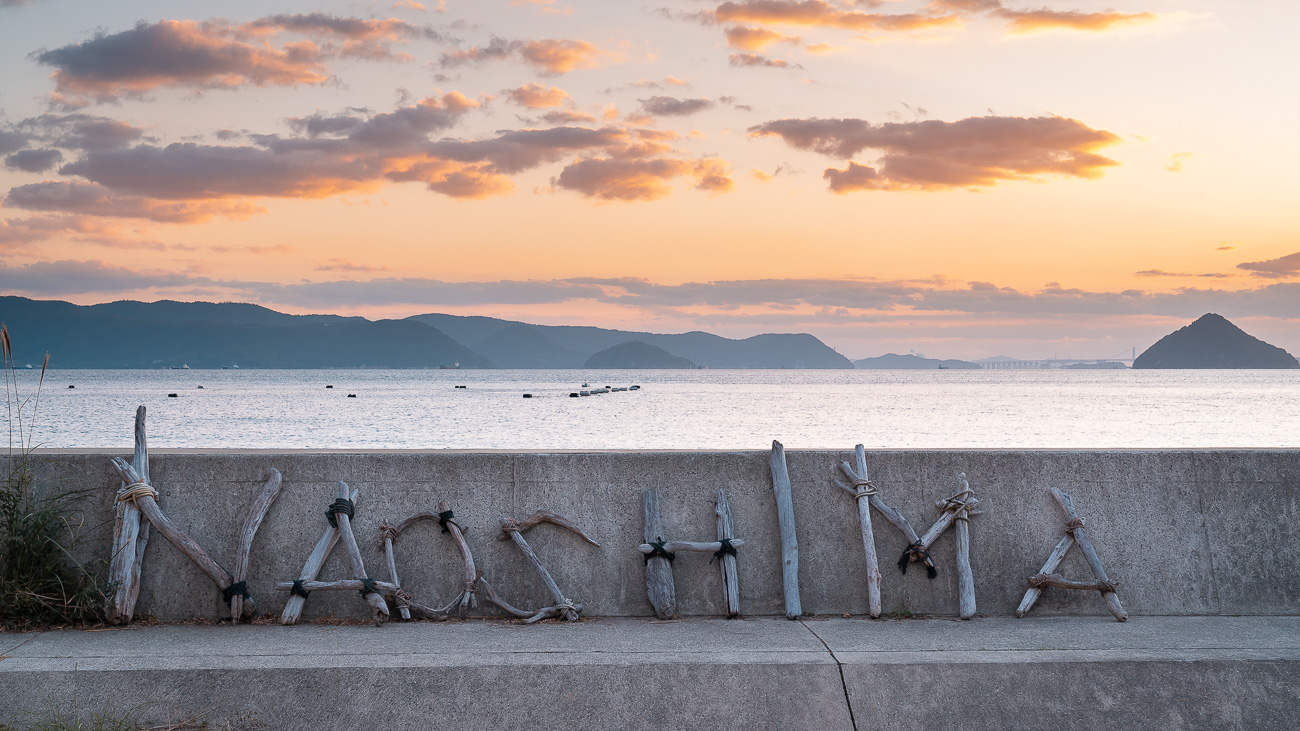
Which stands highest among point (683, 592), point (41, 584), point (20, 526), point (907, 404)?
point (20, 526)

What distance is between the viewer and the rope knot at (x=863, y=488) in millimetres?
6793

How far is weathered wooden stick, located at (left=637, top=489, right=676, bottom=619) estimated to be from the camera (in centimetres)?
652

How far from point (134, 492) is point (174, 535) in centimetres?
43

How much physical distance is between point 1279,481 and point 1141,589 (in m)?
1.42

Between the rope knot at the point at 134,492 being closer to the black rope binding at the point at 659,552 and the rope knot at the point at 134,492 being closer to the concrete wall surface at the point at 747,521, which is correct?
the concrete wall surface at the point at 747,521

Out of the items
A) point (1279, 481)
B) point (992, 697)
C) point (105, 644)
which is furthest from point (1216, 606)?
point (105, 644)

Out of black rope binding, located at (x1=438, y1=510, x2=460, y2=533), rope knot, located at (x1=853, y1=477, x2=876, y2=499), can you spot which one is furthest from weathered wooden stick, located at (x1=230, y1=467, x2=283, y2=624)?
rope knot, located at (x1=853, y1=477, x2=876, y2=499)

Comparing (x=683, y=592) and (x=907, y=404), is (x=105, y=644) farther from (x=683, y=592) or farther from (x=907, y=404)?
(x=907, y=404)

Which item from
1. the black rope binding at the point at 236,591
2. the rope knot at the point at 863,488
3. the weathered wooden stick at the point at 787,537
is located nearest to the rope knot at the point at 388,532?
the black rope binding at the point at 236,591

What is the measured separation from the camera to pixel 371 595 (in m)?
6.46

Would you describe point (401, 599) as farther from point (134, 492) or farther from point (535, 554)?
point (134, 492)

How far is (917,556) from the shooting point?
667 cm

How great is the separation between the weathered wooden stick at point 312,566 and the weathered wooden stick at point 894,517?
12.3 ft

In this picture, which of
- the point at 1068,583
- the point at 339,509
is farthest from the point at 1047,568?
the point at 339,509
